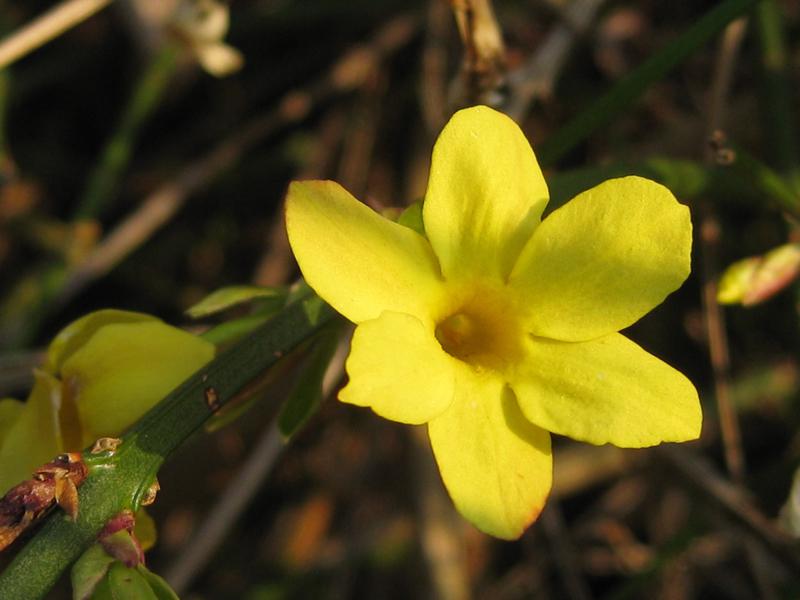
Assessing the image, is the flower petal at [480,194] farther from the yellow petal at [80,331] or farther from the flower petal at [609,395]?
the yellow petal at [80,331]

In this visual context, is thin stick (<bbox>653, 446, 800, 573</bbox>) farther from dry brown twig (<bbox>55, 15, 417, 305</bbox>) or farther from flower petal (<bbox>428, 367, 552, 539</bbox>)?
dry brown twig (<bbox>55, 15, 417, 305</bbox>)

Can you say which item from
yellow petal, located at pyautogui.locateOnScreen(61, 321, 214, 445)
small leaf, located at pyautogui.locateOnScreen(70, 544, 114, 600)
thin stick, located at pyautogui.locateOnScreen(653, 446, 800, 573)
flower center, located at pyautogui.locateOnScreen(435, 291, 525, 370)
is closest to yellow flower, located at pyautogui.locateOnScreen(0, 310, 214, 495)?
yellow petal, located at pyautogui.locateOnScreen(61, 321, 214, 445)

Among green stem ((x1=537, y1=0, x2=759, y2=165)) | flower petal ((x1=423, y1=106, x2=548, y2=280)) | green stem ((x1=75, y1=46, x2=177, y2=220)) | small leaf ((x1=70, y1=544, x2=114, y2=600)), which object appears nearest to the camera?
small leaf ((x1=70, y1=544, x2=114, y2=600))

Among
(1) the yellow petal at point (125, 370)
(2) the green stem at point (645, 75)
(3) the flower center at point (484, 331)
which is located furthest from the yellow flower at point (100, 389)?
(2) the green stem at point (645, 75)

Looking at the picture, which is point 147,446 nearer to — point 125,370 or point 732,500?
point 125,370

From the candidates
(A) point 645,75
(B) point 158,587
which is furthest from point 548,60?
(B) point 158,587
